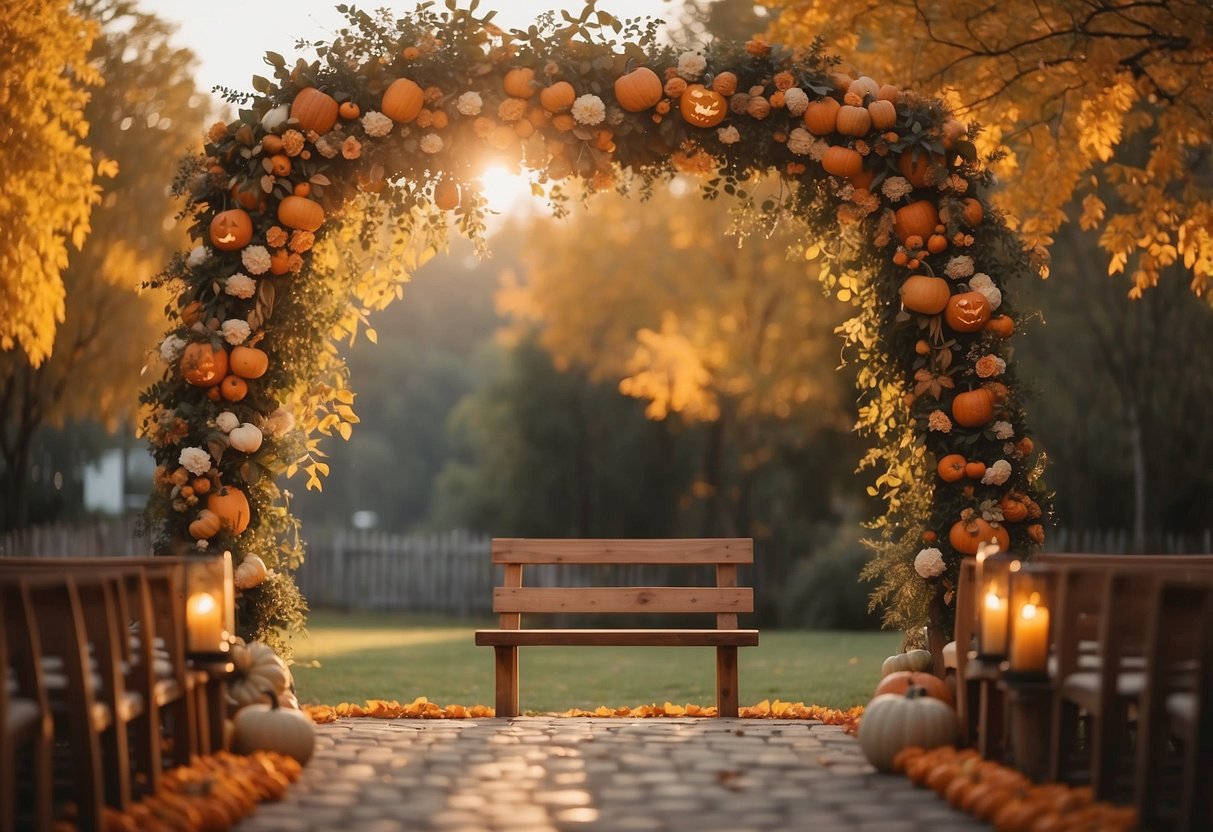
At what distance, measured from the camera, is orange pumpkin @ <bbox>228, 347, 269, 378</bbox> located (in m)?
7.38

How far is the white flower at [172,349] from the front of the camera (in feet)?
24.4

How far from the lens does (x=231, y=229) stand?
24.4 ft

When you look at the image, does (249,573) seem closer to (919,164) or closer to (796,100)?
(796,100)

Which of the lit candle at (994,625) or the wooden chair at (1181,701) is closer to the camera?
the wooden chair at (1181,701)

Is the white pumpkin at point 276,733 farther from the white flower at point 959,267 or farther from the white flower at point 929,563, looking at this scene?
the white flower at point 959,267

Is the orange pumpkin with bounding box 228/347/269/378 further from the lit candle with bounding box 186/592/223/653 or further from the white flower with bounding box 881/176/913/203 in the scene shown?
the white flower with bounding box 881/176/913/203

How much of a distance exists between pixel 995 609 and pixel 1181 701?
1.28 metres

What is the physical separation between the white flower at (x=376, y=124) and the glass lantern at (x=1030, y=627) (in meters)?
4.00

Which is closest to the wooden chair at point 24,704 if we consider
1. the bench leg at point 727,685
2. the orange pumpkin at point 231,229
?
the orange pumpkin at point 231,229

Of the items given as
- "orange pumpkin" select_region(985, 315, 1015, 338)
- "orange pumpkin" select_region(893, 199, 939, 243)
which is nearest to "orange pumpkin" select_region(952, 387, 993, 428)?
"orange pumpkin" select_region(985, 315, 1015, 338)

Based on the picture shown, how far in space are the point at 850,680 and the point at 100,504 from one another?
19.6 m

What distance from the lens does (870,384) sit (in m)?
7.97

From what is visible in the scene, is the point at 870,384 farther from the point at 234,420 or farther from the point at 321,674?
the point at 321,674

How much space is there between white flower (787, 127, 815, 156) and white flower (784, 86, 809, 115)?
0.34ft
